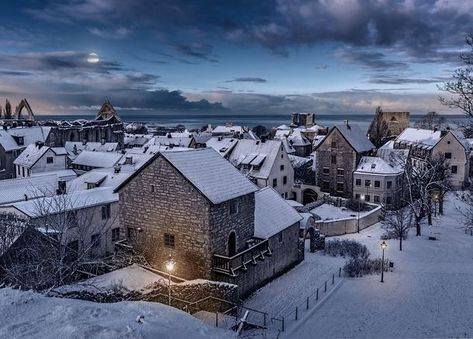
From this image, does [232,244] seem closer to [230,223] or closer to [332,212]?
[230,223]

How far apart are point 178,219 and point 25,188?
2203 cm

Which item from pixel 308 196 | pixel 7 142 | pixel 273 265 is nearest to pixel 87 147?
pixel 7 142

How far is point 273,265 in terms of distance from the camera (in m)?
29.4

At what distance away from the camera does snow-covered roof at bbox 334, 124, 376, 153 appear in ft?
182

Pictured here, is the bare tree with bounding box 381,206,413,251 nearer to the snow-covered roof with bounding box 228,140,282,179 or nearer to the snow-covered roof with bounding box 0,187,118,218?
the snow-covered roof with bounding box 228,140,282,179

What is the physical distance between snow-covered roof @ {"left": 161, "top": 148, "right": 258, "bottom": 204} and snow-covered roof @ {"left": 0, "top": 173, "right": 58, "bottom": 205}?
17054 mm

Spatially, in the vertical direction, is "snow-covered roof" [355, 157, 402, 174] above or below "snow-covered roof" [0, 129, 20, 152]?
below

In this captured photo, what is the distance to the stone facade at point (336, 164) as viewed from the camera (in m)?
55.3

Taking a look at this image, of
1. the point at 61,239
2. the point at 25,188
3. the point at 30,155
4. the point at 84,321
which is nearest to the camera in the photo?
the point at 84,321

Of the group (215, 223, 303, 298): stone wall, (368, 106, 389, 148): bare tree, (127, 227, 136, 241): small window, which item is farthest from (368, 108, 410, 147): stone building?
(127, 227, 136, 241): small window

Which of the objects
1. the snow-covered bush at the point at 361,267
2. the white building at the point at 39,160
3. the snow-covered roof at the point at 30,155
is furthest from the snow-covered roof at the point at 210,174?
the snow-covered roof at the point at 30,155

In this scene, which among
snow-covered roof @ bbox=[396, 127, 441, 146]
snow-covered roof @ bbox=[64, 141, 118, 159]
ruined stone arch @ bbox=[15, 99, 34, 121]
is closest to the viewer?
snow-covered roof @ bbox=[396, 127, 441, 146]

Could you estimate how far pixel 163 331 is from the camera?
1308 centimetres

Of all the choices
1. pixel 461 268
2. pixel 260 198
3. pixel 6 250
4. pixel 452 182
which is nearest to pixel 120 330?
pixel 6 250
